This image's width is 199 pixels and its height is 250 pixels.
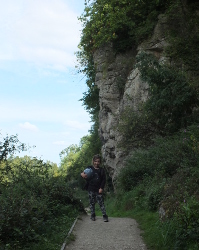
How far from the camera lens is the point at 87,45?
95.7 ft

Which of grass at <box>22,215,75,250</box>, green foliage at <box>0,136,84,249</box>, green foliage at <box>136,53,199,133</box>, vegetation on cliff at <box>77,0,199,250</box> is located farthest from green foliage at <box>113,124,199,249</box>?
green foliage at <box>0,136,84,249</box>

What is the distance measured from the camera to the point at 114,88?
27.6m

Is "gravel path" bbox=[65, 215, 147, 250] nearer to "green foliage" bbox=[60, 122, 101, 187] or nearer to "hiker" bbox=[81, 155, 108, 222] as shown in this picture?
"hiker" bbox=[81, 155, 108, 222]

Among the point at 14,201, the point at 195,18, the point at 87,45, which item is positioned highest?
the point at 87,45

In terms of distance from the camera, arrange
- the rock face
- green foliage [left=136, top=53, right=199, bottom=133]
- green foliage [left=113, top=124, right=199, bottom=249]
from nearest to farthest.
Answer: green foliage [left=113, top=124, right=199, bottom=249], green foliage [left=136, top=53, right=199, bottom=133], the rock face

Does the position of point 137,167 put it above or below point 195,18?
below

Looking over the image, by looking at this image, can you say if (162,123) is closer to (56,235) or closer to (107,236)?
(107,236)

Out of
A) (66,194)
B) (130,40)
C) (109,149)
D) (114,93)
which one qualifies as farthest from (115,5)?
(66,194)

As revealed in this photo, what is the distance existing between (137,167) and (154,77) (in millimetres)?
4717

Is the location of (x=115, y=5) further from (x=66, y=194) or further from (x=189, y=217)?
(x=189, y=217)

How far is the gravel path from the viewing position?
23.2 ft

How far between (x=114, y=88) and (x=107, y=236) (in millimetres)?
20583

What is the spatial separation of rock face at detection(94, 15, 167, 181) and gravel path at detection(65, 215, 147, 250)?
1487 cm

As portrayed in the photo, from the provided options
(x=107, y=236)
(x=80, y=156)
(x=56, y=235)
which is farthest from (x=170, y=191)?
(x=80, y=156)
